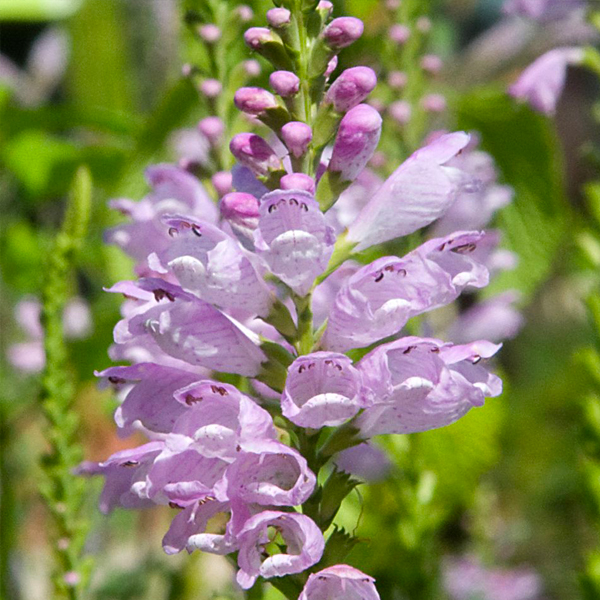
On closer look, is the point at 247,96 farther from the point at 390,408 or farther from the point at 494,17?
the point at 494,17

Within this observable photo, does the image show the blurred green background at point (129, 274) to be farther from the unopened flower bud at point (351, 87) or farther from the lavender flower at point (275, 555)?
the unopened flower bud at point (351, 87)

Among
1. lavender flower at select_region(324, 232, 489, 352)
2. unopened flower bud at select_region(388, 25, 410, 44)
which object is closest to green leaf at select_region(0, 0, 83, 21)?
unopened flower bud at select_region(388, 25, 410, 44)

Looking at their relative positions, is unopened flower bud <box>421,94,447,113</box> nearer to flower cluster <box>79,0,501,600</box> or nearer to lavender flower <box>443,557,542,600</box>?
flower cluster <box>79,0,501,600</box>

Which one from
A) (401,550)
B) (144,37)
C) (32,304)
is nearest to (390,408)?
(401,550)

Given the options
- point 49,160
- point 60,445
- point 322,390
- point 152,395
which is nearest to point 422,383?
point 322,390

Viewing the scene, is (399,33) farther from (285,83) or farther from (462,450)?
(285,83)

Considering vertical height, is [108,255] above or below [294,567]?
below
